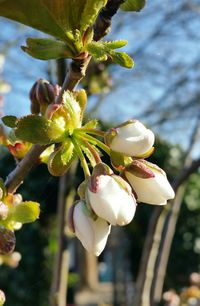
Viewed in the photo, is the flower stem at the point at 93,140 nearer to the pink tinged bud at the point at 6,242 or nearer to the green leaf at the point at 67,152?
the green leaf at the point at 67,152

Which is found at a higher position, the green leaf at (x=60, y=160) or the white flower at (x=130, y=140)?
the white flower at (x=130, y=140)

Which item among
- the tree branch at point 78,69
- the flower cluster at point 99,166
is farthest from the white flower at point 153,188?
the tree branch at point 78,69

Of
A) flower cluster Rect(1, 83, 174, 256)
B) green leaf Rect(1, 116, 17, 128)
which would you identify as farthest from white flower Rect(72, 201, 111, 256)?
green leaf Rect(1, 116, 17, 128)

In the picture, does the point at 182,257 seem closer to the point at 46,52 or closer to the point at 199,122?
the point at 199,122

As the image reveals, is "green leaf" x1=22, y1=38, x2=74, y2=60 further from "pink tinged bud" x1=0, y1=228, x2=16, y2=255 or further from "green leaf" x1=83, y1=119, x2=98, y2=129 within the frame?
"pink tinged bud" x1=0, y1=228, x2=16, y2=255

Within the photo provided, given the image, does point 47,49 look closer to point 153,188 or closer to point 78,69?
point 78,69

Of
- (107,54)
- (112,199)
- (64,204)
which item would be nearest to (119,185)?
(112,199)
